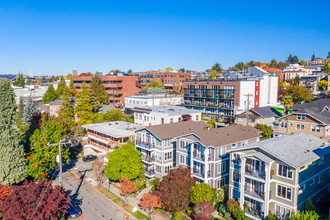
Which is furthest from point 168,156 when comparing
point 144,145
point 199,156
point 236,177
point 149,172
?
point 236,177

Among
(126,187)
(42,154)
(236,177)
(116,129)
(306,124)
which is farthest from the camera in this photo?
(116,129)

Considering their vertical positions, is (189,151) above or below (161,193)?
above

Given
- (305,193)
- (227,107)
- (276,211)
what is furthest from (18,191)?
(227,107)

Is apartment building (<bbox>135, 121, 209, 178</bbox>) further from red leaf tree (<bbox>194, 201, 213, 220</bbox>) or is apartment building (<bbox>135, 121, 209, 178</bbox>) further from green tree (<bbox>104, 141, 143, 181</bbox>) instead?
red leaf tree (<bbox>194, 201, 213, 220</bbox>)

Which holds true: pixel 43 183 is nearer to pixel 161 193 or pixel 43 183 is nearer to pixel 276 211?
pixel 161 193

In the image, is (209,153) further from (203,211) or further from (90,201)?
(90,201)
